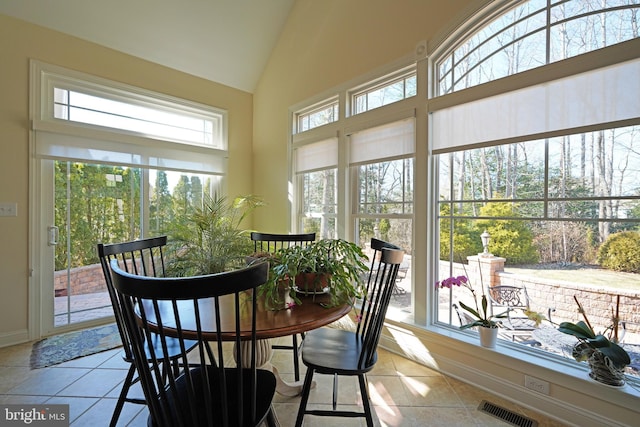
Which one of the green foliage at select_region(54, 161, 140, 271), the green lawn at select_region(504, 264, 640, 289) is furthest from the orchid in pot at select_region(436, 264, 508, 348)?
the green foliage at select_region(54, 161, 140, 271)

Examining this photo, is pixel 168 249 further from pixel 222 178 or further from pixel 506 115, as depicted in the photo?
pixel 506 115

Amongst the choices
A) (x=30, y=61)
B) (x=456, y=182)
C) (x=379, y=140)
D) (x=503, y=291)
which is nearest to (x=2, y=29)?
(x=30, y=61)

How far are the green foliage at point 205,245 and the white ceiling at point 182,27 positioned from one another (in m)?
1.81

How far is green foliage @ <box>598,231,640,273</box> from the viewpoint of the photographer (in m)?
1.60

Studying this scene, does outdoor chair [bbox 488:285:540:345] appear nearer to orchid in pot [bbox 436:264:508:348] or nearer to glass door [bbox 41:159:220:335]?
orchid in pot [bbox 436:264:508:348]

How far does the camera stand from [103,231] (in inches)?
125

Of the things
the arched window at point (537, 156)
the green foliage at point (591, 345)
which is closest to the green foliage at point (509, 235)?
the arched window at point (537, 156)

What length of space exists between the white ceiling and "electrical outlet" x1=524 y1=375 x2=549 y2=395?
4216 millimetres

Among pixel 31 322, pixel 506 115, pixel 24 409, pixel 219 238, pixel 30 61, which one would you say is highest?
pixel 30 61

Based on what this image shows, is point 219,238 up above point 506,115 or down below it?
below

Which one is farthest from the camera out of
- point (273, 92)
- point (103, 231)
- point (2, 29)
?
point (273, 92)

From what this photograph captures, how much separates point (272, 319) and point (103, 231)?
9.35ft

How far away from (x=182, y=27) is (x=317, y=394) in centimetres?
385

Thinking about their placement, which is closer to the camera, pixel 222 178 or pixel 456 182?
pixel 456 182
